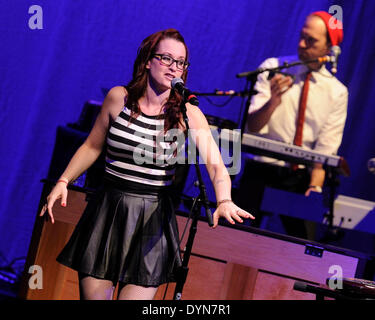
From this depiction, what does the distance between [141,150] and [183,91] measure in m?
0.35

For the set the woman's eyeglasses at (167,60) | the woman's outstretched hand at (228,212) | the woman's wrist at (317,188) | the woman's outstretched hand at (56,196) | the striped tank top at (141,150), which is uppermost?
the woman's eyeglasses at (167,60)

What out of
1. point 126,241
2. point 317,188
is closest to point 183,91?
point 126,241

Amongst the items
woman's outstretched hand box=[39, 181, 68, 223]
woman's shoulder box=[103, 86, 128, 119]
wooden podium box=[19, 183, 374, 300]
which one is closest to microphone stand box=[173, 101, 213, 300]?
woman's shoulder box=[103, 86, 128, 119]

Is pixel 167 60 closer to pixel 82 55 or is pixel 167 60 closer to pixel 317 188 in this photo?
pixel 317 188

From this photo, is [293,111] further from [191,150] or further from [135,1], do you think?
[191,150]

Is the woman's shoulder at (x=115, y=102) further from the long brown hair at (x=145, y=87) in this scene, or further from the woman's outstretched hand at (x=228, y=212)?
the woman's outstretched hand at (x=228, y=212)

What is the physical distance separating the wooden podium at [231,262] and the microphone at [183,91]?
1.27 m

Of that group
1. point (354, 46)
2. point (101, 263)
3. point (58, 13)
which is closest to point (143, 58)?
point (101, 263)

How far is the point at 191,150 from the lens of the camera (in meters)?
2.94

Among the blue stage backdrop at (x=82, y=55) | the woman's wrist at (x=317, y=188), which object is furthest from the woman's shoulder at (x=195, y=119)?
the blue stage backdrop at (x=82, y=55)

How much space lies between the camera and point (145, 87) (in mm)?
2975

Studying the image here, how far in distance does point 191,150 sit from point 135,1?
3.24m

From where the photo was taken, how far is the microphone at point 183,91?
2.66 metres
